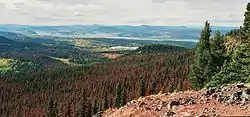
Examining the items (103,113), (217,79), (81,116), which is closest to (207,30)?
(217,79)

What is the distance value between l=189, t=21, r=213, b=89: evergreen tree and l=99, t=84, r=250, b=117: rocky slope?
31390 millimetres

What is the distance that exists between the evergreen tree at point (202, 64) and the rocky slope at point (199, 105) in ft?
103

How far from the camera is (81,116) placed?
414ft

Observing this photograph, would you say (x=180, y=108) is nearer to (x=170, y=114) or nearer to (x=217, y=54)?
(x=170, y=114)

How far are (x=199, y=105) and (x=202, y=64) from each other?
3811 centimetres

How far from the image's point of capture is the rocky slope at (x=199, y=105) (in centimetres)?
3403

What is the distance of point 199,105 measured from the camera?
36.6 m

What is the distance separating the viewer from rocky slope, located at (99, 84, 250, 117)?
34.0 metres

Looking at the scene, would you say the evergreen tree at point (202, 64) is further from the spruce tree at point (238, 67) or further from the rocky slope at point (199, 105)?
the rocky slope at point (199, 105)

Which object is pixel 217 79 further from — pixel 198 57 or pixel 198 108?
pixel 198 108

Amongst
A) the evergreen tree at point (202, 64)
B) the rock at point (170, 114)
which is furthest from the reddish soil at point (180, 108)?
the evergreen tree at point (202, 64)

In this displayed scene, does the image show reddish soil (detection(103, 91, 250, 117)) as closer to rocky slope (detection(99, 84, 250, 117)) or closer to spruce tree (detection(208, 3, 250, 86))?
rocky slope (detection(99, 84, 250, 117))

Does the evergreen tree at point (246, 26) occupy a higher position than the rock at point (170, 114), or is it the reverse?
the evergreen tree at point (246, 26)

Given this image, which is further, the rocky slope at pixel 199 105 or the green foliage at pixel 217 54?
the green foliage at pixel 217 54
